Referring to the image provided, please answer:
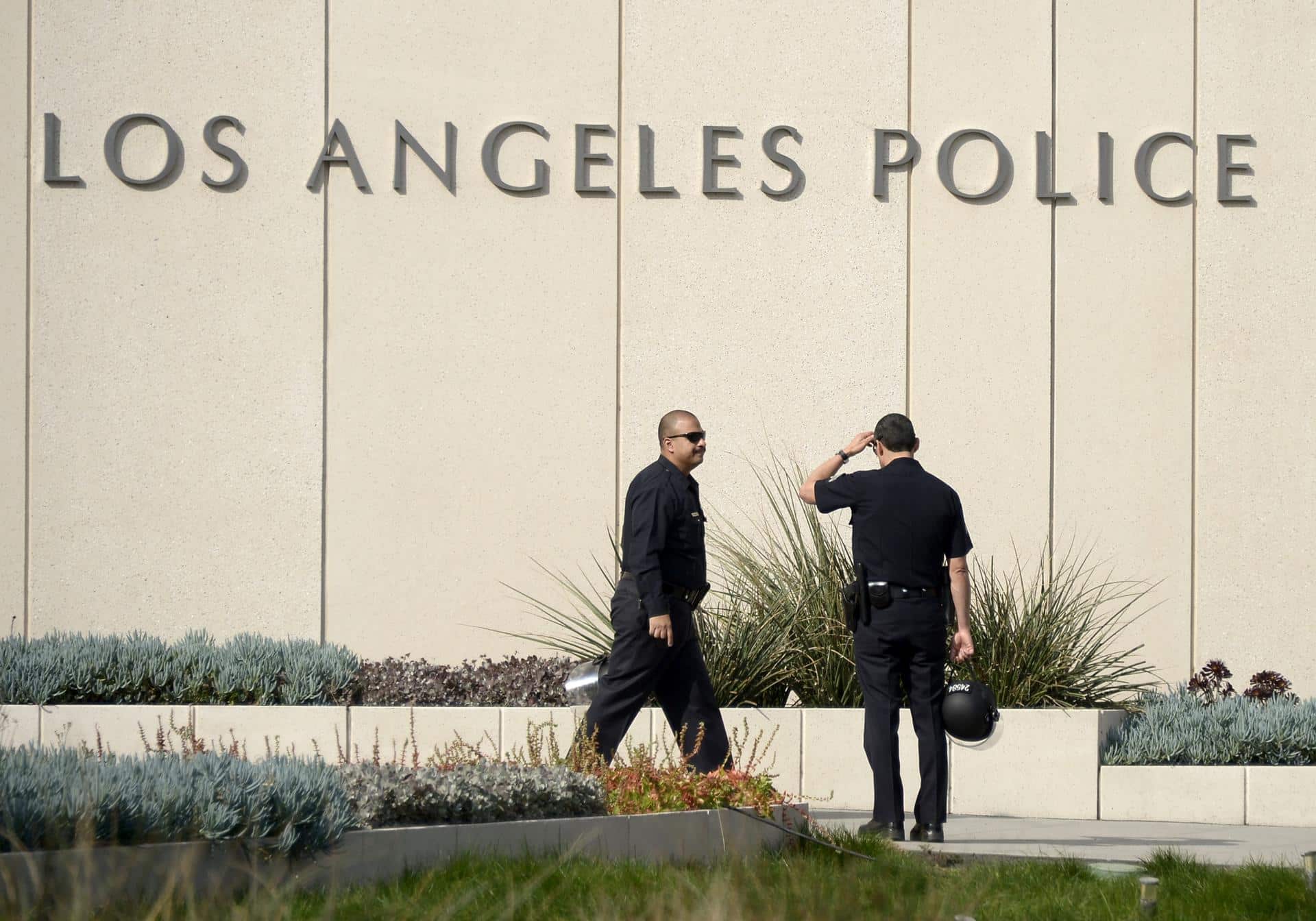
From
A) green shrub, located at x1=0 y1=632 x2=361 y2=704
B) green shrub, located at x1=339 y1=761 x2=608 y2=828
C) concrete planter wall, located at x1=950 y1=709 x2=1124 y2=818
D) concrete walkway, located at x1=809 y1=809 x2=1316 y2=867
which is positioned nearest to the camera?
green shrub, located at x1=339 y1=761 x2=608 y2=828

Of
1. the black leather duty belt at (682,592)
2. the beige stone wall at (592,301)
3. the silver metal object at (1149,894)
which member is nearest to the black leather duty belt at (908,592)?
the black leather duty belt at (682,592)

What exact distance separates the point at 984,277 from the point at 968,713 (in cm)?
501

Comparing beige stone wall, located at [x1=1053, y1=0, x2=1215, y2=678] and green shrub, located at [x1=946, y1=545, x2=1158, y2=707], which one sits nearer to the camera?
green shrub, located at [x1=946, y1=545, x2=1158, y2=707]

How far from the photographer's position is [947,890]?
4.39 m

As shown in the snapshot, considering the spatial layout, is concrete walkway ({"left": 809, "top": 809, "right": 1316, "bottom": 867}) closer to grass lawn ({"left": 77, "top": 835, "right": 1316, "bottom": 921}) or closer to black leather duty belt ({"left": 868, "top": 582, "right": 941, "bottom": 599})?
grass lawn ({"left": 77, "top": 835, "right": 1316, "bottom": 921})

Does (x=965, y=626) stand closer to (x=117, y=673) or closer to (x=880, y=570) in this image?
(x=880, y=570)

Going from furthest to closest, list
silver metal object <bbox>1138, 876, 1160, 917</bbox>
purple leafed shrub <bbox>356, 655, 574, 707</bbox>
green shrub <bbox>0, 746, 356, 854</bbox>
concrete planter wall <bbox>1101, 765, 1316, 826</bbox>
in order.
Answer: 1. purple leafed shrub <bbox>356, 655, 574, 707</bbox>
2. concrete planter wall <bbox>1101, 765, 1316, 826</bbox>
3. silver metal object <bbox>1138, 876, 1160, 917</bbox>
4. green shrub <bbox>0, 746, 356, 854</bbox>

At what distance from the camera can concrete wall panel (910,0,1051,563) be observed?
1089cm

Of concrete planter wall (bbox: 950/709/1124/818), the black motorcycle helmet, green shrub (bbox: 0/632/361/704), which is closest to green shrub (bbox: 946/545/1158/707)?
concrete planter wall (bbox: 950/709/1124/818)

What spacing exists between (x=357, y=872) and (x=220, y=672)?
4116 mm

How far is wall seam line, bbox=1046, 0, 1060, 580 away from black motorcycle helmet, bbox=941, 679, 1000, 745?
14.0 ft

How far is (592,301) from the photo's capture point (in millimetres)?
10977

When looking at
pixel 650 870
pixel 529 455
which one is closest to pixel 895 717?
pixel 650 870

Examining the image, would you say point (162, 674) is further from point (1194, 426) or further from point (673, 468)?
point (1194, 426)
